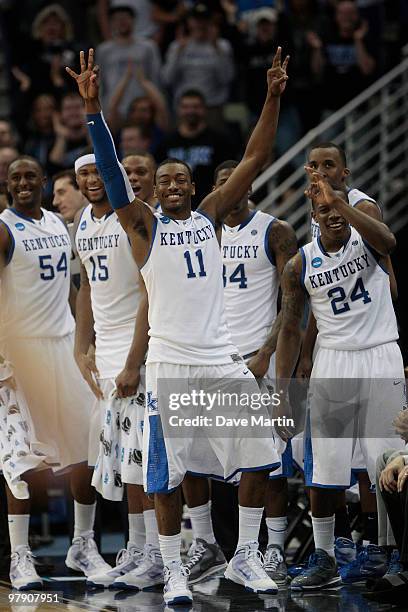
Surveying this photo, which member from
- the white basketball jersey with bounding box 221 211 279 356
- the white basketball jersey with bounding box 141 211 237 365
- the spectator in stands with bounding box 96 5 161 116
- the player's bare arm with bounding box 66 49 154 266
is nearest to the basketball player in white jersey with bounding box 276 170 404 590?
the white basketball jersey with bounding box 221 211 279 356

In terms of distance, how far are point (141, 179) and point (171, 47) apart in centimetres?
590

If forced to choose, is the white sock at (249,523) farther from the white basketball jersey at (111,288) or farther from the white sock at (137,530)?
the white basketball jersey at (111,288)

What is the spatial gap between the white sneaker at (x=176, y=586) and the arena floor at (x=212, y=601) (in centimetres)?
5

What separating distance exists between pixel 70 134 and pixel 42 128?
48cm

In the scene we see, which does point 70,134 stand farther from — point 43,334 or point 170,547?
point 170,547

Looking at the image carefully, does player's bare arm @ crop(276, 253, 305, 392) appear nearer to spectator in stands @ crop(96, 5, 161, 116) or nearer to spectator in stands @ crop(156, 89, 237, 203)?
spectator in stands @ crop(156, 89, 237, 203)

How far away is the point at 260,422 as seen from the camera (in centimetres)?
789

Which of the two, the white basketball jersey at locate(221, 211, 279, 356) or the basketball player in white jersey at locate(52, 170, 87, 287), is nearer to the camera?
the white basketball jersey at locate(221, 211, 279, 356)

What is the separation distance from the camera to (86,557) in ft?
29.5

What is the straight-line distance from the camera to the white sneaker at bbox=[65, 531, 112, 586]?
8.83 m

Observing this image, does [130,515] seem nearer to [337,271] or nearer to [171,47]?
[337,271]

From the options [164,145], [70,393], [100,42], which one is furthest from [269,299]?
[100,42]

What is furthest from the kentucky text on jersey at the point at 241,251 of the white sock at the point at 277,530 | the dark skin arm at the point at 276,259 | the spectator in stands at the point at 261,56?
the spectator in stands at the point at 261,56

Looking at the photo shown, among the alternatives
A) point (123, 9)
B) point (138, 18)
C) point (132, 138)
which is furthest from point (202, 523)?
point (138, 18)
